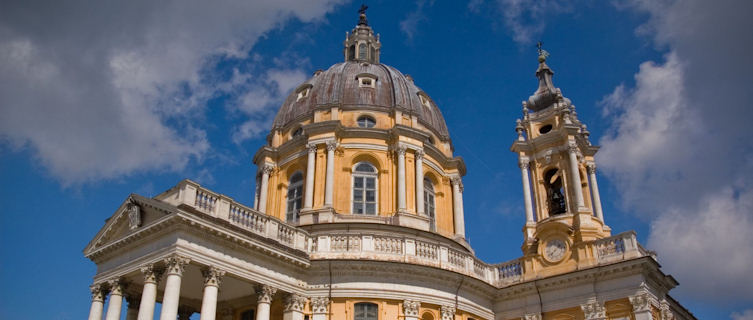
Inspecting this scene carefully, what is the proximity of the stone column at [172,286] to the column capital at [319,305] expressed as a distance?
540cm

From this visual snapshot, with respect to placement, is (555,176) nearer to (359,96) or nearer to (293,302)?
(359,96)

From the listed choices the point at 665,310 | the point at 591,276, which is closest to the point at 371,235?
the point at 591,276

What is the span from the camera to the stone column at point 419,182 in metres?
29.4

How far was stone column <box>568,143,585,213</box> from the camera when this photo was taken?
27.4 meters

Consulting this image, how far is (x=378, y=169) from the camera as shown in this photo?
30688 millimetres

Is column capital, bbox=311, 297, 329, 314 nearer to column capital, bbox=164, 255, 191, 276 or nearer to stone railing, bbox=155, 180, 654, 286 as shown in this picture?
stone railing, bbox=155, 180, 654, 286

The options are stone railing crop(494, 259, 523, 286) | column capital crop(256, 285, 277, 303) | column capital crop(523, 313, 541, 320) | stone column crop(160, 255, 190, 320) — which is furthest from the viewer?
stone railing crop(494, 259, 523, 286)

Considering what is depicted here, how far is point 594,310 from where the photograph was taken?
78.2ft

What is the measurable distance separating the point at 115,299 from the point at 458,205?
692 inches

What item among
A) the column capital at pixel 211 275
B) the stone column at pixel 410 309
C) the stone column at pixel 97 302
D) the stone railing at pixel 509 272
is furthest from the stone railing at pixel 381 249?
the stone column at pixel 97 302

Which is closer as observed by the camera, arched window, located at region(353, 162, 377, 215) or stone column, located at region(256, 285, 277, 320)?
stone column, located at region(256, 285, 277, 320)

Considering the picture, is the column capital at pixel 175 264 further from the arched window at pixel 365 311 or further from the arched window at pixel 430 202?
the arched window at pixel 430 202

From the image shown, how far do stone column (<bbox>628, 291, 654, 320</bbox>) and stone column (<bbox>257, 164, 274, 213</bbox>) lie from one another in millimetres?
17046

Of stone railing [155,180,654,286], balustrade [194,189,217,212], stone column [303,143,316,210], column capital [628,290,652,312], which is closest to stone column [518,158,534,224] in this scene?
stone railing [155,180,654,286]
